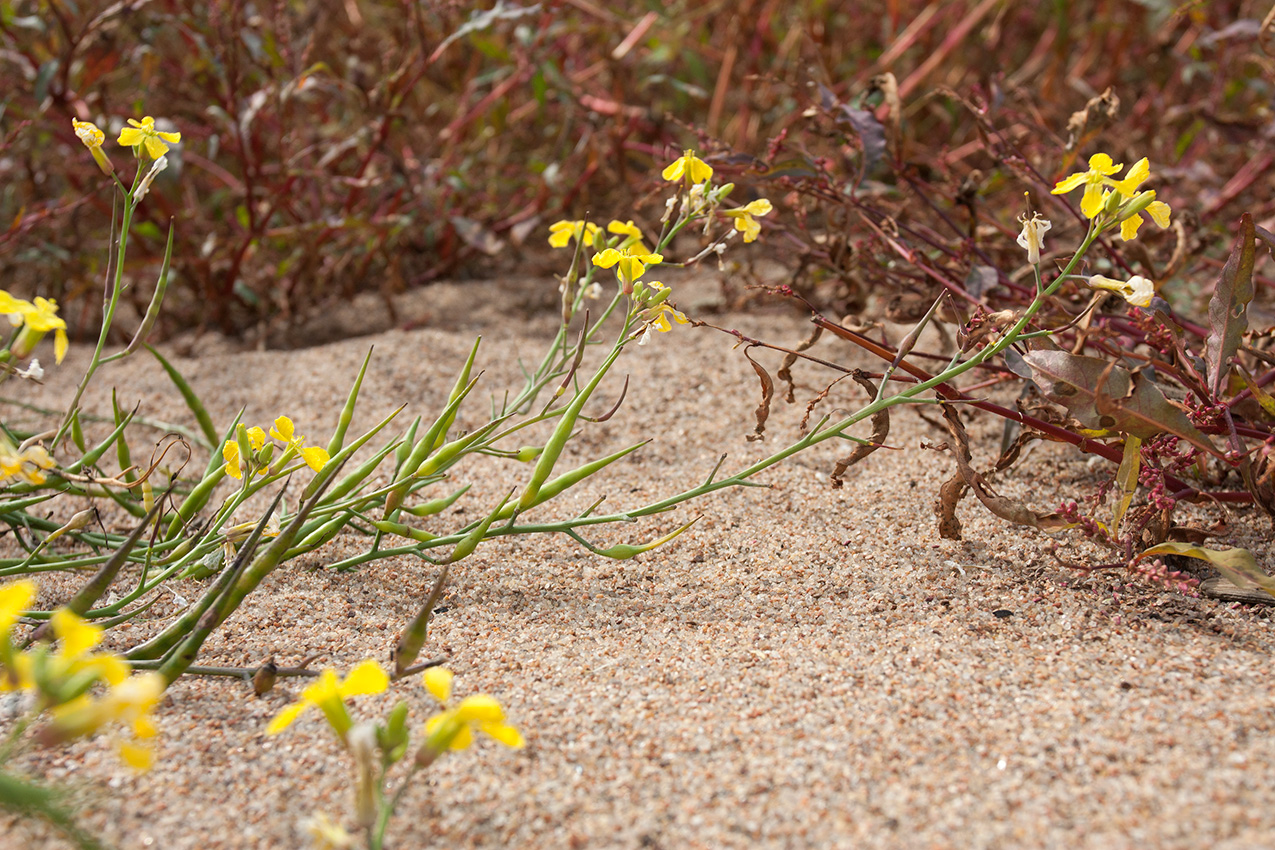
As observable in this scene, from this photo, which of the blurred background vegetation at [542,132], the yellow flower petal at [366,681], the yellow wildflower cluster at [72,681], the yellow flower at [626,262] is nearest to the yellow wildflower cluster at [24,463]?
the yellow wildflower cluster at [72,681]

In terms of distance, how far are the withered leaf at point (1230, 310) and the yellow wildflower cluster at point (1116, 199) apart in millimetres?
173

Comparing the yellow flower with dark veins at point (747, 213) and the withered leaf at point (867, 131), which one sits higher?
the withered leaf at point (867, 131)

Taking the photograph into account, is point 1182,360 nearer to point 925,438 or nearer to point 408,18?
point 925,438

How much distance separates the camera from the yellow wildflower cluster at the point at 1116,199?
2.61 ft

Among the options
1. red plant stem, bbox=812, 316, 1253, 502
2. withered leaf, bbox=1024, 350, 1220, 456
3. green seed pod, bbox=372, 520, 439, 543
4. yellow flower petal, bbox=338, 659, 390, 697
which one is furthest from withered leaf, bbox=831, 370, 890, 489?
yellow flower petal, bbox=338, 659, 390, 697

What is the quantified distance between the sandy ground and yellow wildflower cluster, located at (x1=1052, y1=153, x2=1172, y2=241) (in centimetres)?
37

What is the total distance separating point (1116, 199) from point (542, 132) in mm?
1752

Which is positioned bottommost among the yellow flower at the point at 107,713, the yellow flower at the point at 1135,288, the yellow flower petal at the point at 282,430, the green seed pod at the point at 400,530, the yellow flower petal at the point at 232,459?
the yellow flower at the point at 107,713

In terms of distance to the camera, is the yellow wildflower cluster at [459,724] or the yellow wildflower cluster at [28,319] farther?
the yellow wildflower cluster at [28,319]

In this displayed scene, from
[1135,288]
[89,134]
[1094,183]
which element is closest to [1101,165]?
[1094,183]

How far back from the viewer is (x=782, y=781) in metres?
0.69

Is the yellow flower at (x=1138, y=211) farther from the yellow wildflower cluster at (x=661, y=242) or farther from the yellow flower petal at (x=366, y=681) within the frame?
the yellow flower petal at (x=366, y=681)

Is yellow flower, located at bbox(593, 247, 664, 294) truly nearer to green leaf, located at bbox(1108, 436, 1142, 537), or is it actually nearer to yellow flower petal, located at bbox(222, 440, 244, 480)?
yellow flower petal, located at bbox(222, 440, 244, 480)

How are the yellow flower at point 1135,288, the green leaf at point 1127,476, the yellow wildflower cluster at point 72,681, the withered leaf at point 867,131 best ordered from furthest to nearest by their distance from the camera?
the withered leaf at point 867,131 → the green leaf at point 1127,476 → the yellow flower at point 1135,288 → the yellow wildflower cluster at point 72,681
